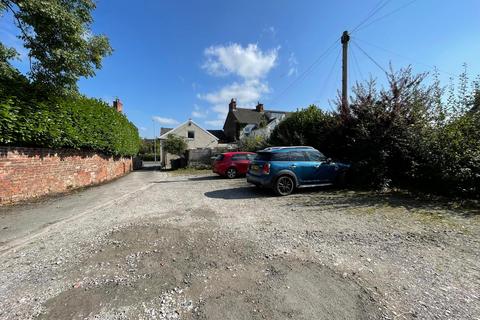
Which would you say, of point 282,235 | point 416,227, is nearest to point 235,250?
point 282,235

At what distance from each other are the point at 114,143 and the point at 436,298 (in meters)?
16.1

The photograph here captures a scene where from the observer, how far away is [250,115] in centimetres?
4381

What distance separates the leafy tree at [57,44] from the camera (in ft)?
25.7

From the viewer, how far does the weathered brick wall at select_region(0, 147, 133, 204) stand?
281 inches

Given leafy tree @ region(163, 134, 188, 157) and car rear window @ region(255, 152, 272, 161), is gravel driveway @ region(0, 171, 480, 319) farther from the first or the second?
leafy tree @ region(163, 134, 188, 157)

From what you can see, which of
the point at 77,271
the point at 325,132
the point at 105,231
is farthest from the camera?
the point at 325,132

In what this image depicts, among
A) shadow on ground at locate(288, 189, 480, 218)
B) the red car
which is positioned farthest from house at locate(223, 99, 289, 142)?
shadow on ground at locate(288, 189, 480, 218)

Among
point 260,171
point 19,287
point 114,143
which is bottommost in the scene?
point 19,287

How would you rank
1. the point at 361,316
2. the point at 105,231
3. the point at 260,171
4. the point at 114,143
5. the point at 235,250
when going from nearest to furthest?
the point at 361,316 → the point at 235,250 → the point at 105,231 → the point at 260,171 → the point at 114,143

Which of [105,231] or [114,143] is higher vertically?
[114,143]

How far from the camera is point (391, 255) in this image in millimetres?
3764

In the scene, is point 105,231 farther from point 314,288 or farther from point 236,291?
point 314,288

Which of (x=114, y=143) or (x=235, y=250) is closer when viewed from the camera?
(x=235, y=250)

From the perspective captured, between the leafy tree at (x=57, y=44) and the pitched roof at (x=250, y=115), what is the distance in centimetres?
3308
